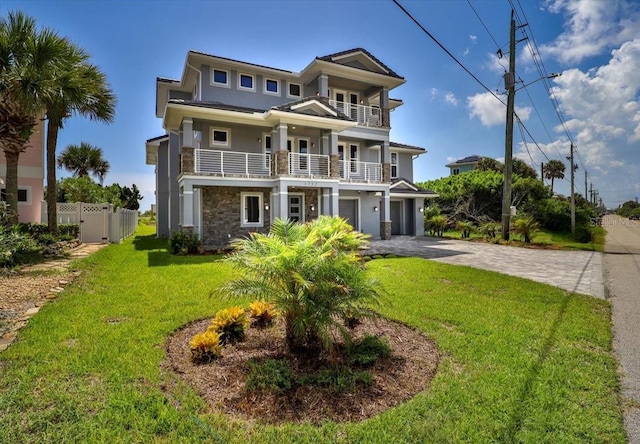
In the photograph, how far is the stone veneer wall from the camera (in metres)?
17.7

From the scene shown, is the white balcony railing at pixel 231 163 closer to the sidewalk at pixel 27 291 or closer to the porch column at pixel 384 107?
the sidewalk at pixel 27 291

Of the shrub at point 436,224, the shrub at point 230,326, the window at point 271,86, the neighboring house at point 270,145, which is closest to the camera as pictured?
the shrub at point 230,326

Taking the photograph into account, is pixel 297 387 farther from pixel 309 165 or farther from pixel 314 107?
pixel 314 107

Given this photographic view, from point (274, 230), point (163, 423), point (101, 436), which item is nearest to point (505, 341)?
point (274, 230)

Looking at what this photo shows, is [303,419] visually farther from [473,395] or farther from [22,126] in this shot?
[22,126]

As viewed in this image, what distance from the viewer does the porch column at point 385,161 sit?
20.3 metres

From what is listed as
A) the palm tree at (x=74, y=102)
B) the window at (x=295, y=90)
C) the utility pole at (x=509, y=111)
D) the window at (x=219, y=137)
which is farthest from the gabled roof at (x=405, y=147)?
the palm tree at (x=74, y=102)

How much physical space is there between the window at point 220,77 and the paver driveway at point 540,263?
39.7 ft

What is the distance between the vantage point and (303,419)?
327 centimetres

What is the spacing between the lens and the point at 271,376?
3.84 m

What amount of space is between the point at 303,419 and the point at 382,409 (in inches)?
31.7

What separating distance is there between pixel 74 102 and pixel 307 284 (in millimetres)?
15264

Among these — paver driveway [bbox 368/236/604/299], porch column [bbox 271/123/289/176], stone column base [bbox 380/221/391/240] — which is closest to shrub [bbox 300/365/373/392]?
paver driveway [bbox 368/236/604/299]

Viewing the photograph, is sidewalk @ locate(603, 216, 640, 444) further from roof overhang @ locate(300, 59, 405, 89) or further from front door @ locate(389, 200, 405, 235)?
roof overhang @ locate(300, 59, 405, 89)
